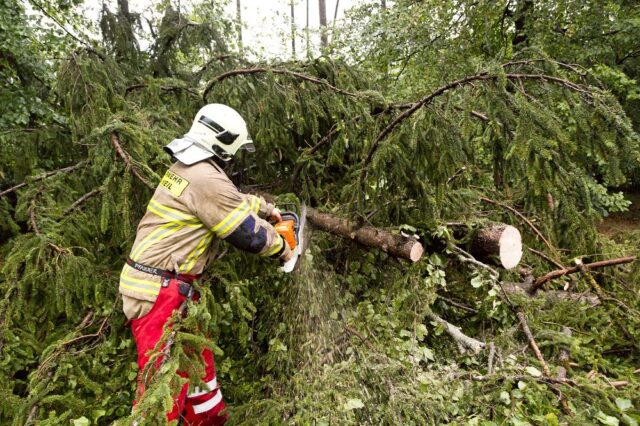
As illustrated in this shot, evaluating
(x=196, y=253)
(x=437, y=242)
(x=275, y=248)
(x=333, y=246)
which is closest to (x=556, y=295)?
(x=437, y=242)

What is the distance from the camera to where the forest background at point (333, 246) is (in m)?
2.22

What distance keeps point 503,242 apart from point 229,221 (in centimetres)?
217

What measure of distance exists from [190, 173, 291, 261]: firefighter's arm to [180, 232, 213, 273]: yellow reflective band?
10 centimetres

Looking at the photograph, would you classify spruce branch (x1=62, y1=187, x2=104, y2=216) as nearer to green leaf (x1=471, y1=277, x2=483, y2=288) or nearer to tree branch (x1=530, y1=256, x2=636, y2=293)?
green leaf (x1=471, y1=277, x2=483, y2=288)

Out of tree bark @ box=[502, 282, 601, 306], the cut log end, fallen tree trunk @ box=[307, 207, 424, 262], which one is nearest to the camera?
fallen tree trunk @ box=[307, 207, 424, 262]

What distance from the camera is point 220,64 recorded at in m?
4.63

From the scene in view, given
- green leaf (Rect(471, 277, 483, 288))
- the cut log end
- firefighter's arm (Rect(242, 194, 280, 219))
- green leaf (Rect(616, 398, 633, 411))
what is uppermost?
firefighter's arm (Rect(242, 194, 280, 219))

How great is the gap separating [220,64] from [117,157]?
260 centimetres

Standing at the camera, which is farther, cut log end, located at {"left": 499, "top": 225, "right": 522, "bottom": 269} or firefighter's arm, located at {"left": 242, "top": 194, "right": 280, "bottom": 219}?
cut log end, located at {"left": 499, "top": 225, "right": 522, "bottom": 269}

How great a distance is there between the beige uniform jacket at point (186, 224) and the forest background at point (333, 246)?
16 centimetres

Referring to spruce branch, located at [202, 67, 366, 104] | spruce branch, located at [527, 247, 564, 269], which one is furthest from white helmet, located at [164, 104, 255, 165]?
spruce branch, located at [527, 247, 564, 269]

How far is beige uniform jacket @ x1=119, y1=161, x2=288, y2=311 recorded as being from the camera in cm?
237

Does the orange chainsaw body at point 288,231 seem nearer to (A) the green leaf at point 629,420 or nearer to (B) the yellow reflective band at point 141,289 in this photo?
(B) the yellow reflective band at point 141,289

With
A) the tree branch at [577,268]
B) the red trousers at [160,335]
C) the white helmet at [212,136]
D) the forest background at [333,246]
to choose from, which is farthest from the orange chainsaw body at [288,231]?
the tree branch at [577,268]
